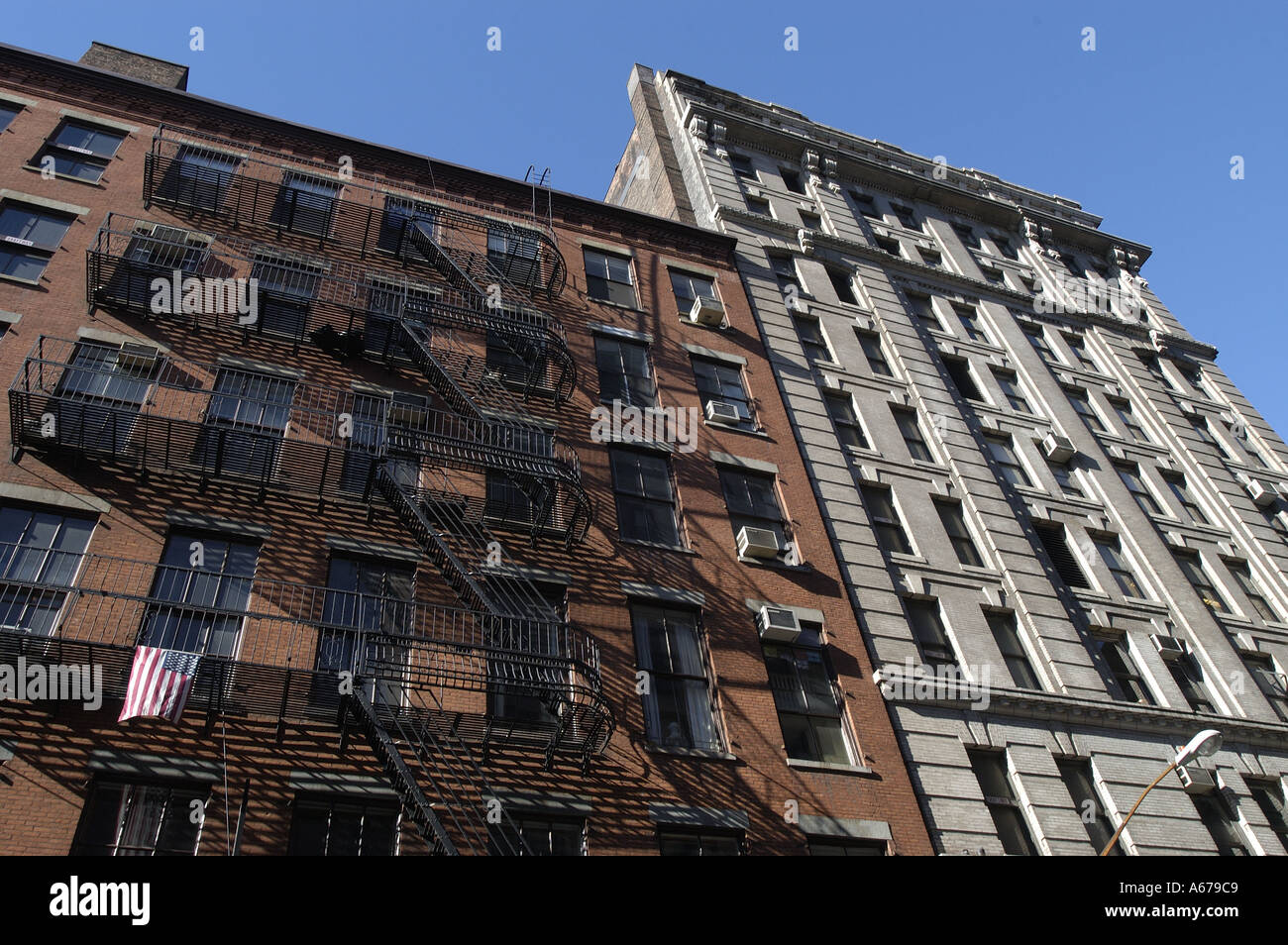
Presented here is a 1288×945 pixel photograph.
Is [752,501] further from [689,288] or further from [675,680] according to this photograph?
[689,288]

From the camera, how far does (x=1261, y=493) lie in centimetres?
3142

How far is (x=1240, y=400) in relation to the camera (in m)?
36.7

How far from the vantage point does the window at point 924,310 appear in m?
32.3

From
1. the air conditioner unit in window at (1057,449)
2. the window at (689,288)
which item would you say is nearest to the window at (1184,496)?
the air conditioner unit in window at (1057,449)

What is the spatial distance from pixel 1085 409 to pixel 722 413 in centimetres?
1632

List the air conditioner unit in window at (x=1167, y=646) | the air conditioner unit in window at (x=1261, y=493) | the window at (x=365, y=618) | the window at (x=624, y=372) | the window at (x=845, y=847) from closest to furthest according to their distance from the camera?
the window at (x=365, y=618)
the window at (x=845, y=847)
the window at (x=624, y=372)
the air conditioner unit in window at (x=1167, y=646)
the air conditioner unit in window at (x=1261, y=493)

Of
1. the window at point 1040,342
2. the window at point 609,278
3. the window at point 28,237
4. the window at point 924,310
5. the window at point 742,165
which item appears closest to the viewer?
the window at point 28,237

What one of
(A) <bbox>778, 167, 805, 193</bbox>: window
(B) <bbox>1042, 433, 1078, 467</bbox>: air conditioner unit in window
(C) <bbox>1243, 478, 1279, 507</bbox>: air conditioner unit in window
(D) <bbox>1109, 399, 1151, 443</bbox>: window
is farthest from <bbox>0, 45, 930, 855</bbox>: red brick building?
(C) <bbox>1243, 478, 1279, 507</bbox>: air conditioner unit in window

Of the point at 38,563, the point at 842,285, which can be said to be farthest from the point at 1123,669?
the point at 38,563

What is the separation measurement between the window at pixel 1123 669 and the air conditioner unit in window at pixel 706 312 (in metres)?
12.5

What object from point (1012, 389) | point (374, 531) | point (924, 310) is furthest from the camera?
point (924, 310)

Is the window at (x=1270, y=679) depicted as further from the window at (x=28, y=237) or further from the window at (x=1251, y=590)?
the window at (x=28, y=237)

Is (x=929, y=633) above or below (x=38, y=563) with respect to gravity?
above
